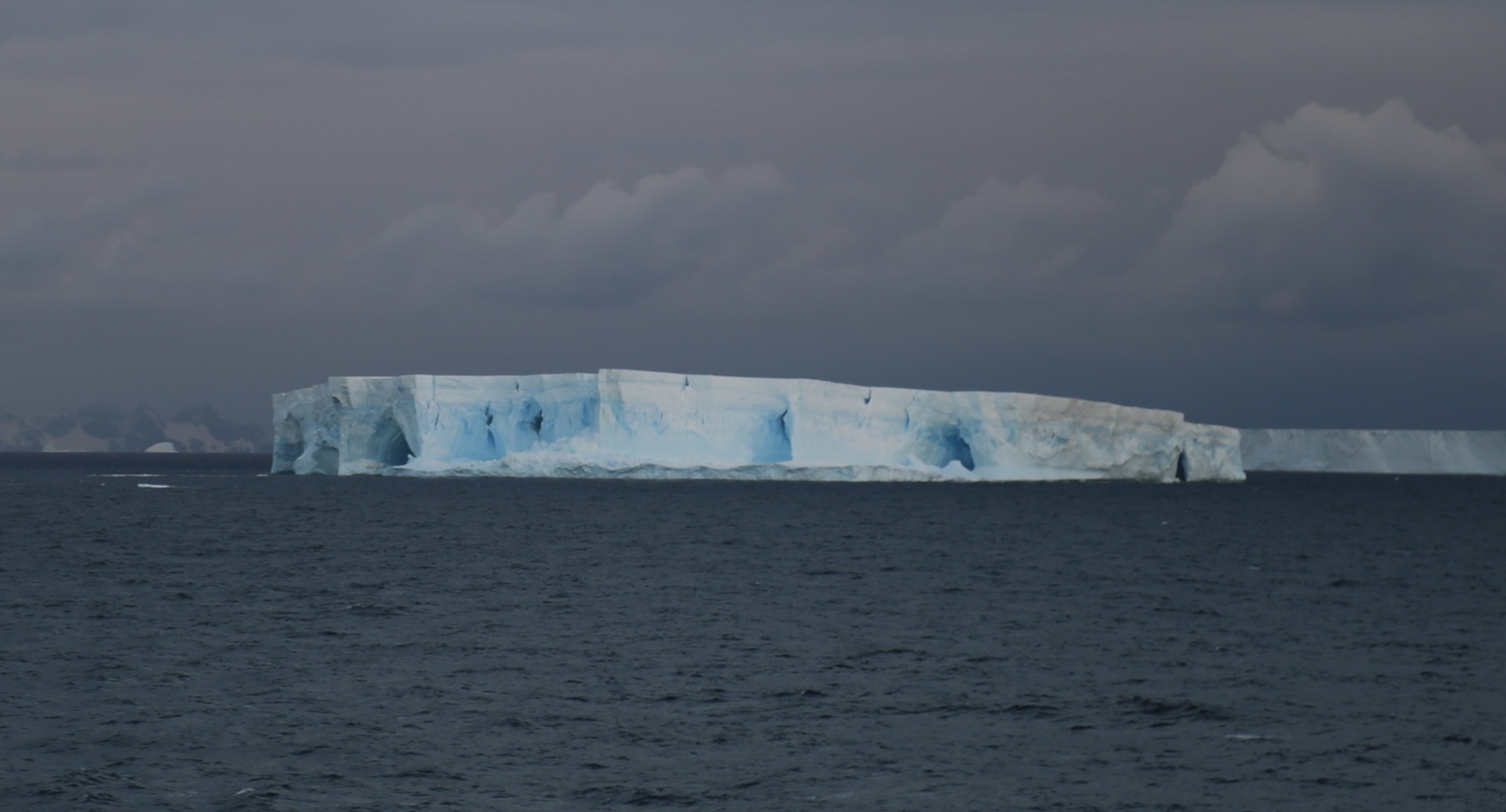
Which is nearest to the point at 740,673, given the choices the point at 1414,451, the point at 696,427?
the point at 696,427

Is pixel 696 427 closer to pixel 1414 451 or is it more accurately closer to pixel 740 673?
pixel 740 673

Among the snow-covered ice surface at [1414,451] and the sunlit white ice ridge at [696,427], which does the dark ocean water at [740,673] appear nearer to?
the sunlit white ice ridge at [696,427]

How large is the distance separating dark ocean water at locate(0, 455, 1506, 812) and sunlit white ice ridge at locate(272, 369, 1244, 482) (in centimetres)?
1137

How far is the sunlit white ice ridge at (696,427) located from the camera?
123ft

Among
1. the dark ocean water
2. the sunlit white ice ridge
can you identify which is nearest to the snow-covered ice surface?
Answer: the sunlit white ice ridge

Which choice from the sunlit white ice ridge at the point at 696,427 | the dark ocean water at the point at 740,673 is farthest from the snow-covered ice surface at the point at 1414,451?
the dark ocean water at the point at 740,673

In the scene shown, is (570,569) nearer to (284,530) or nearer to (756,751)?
(284,530)

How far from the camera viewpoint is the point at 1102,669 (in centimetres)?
1259

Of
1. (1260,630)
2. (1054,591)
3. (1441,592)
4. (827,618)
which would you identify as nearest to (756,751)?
(827,618)

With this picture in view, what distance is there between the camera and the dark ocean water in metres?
8.67

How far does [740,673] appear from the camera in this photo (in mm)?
12125

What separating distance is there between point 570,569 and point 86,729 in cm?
1097

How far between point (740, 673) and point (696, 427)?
2588cm

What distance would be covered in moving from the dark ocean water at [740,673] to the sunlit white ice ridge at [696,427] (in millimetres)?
11373
